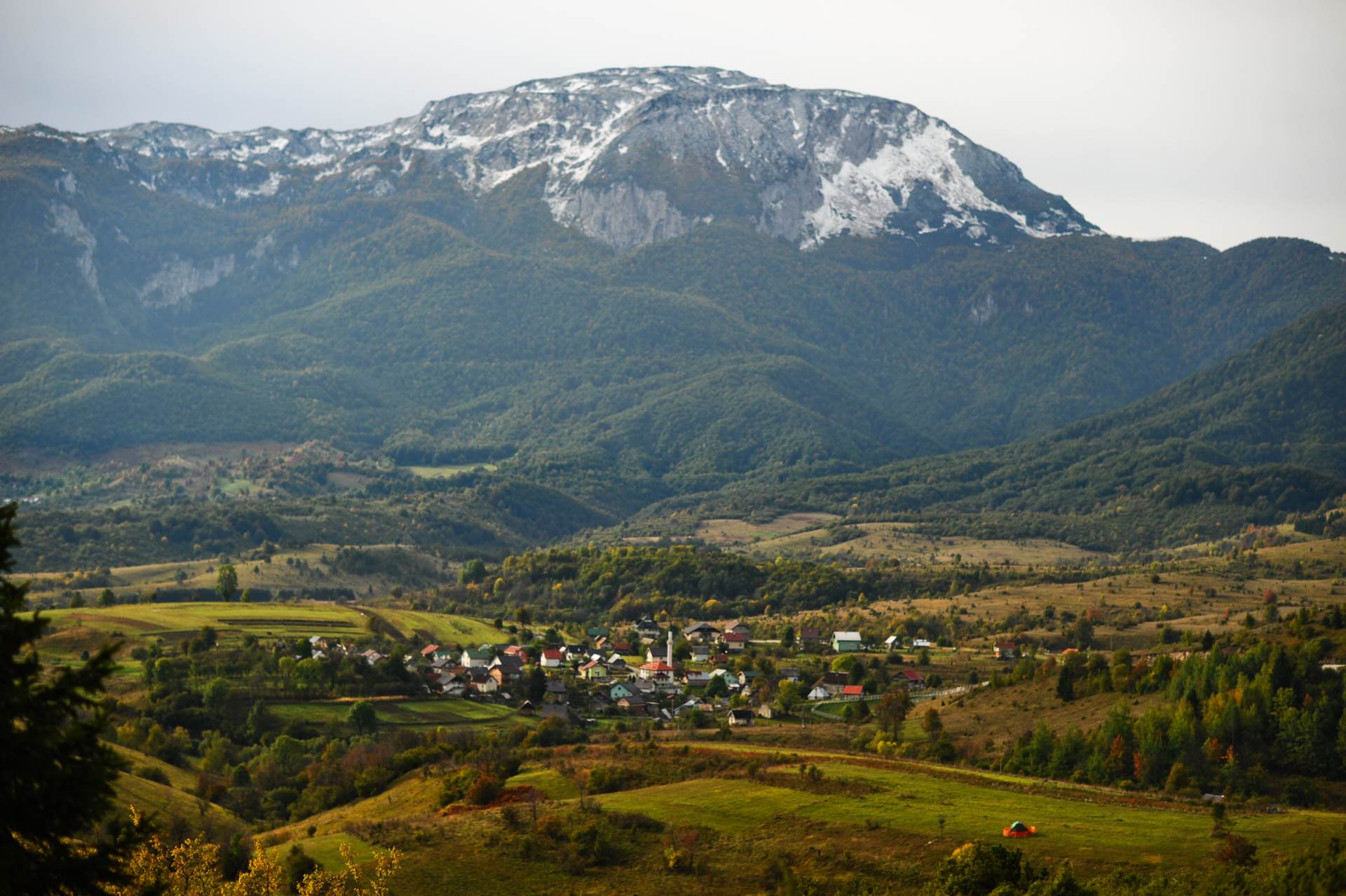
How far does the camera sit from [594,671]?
12838cm

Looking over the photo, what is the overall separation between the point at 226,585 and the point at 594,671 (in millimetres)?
57343

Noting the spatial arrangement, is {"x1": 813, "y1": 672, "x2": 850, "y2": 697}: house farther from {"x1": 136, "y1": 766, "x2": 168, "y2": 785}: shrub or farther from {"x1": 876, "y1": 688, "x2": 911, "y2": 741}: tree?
{"x1": 136, "y1": 766, "x2": 168, "y2": 785}: shrub

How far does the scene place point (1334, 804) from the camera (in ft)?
238

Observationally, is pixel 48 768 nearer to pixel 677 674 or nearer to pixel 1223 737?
pixel 1223 737

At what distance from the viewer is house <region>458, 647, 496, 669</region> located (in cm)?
12812

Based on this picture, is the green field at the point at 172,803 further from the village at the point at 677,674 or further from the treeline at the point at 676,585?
the treeline at the point at 676,585

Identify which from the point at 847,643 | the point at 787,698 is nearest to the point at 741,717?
the point at 787,698

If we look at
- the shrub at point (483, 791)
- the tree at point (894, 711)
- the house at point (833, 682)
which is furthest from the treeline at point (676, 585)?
the shrub at point (483, 791)

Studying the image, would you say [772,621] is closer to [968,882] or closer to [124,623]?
[124,623]

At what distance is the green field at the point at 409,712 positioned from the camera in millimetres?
104375

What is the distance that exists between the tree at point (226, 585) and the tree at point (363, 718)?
59416 mm

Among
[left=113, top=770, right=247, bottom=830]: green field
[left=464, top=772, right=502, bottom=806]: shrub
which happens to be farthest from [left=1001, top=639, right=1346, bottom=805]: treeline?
[left=113, top=770, right=247, bottom=830]: green field

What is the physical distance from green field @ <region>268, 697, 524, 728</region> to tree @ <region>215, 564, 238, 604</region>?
2059 inches

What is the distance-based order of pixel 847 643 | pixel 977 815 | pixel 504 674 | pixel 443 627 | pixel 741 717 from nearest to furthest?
pixel 977 815, pixel 741 717, pixel 504 674, pixel 847 643, pixel 443 627
